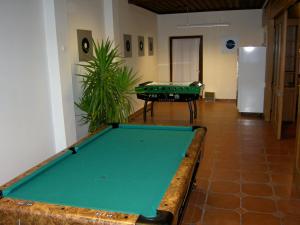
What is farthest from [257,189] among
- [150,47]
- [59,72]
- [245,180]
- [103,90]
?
[150,47]

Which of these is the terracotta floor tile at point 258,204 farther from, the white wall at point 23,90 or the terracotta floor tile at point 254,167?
the white wall at point 23,90

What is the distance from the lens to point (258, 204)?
3.26 m

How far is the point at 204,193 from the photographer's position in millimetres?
3551

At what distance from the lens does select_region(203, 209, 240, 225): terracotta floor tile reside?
295cm

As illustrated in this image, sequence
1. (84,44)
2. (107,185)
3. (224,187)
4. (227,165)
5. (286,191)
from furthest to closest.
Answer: (84,44) → (227,165) → (224,187) → (286,191) → (107,185)

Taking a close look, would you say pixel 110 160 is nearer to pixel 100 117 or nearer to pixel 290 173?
pixel 100 117

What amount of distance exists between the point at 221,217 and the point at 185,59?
759 centimetres

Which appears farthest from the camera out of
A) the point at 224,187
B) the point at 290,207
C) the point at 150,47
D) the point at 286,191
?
the point at 150,47

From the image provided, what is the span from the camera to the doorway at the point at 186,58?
32.6 feet

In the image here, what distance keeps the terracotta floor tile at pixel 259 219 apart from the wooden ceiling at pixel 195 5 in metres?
5.74

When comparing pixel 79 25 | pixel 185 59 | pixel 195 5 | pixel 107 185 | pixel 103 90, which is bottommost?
pixel 107 185

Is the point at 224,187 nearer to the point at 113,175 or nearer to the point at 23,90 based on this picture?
the point at 113,175

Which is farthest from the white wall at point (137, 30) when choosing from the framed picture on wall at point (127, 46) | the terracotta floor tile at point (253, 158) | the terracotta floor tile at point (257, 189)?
the terracotta floor tile at point (257, 189)

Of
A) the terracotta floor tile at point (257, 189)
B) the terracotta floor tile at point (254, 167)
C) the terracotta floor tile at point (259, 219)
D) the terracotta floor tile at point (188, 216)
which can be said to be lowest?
the terracotta floor tile at point (188, 216)
